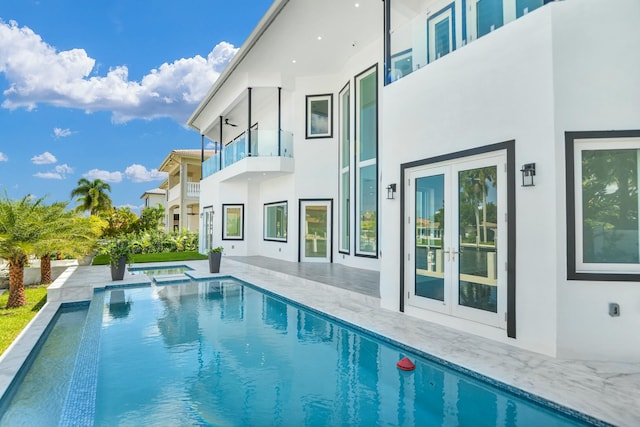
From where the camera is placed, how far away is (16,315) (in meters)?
7.88

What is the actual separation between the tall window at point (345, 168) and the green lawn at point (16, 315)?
8772 millimetres

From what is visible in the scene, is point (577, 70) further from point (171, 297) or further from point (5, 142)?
point (5, 142)

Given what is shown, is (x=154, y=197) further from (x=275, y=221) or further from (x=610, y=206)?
(x=610, y=206)

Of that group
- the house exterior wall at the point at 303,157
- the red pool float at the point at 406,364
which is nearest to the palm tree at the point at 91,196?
the house exterior wall at the point at 303,157

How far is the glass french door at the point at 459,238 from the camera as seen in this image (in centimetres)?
548

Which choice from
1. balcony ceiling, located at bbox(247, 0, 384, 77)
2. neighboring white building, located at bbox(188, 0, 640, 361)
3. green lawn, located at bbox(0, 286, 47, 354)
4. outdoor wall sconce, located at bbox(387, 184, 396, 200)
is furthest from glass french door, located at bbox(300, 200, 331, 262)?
green lawn, located at bbox(0, 286, 47, 354)

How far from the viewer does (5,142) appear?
65.1 metres

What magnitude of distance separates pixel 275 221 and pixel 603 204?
502 inches

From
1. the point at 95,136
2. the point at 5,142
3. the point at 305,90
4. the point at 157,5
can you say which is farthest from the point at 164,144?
the point at 305,90

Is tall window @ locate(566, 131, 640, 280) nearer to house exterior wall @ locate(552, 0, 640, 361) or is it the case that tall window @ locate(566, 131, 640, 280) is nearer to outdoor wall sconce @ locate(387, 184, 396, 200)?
house exterior wall @ locate(552, 0, 640, 361)

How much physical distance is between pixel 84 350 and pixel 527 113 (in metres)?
7.17

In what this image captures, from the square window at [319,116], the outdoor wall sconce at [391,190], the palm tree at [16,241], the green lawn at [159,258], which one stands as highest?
the square window at [319,116]

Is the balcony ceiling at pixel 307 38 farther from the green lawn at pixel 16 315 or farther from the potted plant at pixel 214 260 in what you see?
the green lawn at pixel 16 315

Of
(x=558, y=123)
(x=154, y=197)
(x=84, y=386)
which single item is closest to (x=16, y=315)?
(x=84, y=386)
